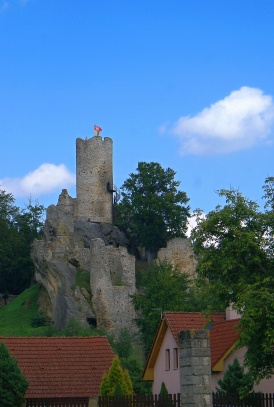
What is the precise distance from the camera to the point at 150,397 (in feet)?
96.2

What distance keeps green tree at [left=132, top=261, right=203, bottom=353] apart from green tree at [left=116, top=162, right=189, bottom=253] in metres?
10.3

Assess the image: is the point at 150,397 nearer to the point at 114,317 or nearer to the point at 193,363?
the point at 193,363

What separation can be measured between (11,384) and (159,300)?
3645cm

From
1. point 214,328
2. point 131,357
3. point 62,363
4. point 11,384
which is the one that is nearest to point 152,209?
point 131,357

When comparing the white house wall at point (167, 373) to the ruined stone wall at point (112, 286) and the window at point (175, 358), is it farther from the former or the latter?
the ruined stone wall at point (112, 286)

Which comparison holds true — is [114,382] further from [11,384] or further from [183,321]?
[183,321]

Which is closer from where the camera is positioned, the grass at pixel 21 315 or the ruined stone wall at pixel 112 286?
the grass at pixel 21 315

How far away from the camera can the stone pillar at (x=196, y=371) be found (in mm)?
25719

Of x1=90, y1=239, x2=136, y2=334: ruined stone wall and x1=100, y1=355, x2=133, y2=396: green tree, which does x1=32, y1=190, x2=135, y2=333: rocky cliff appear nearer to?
x1=90, y1=239, x2=136, y2=334: ruined stone wall

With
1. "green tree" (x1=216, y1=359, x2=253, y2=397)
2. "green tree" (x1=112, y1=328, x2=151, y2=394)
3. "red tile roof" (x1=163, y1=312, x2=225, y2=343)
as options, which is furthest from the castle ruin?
"green tree" (x1=216, y1=359, x2=253, y2=397)

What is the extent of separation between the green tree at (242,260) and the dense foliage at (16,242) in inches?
1991

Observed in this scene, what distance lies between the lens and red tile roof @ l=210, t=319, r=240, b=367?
41938mm

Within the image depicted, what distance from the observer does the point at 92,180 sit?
86.2 m

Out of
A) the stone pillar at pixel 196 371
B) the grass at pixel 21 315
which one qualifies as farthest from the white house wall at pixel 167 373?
the grass at pixel 21 315
